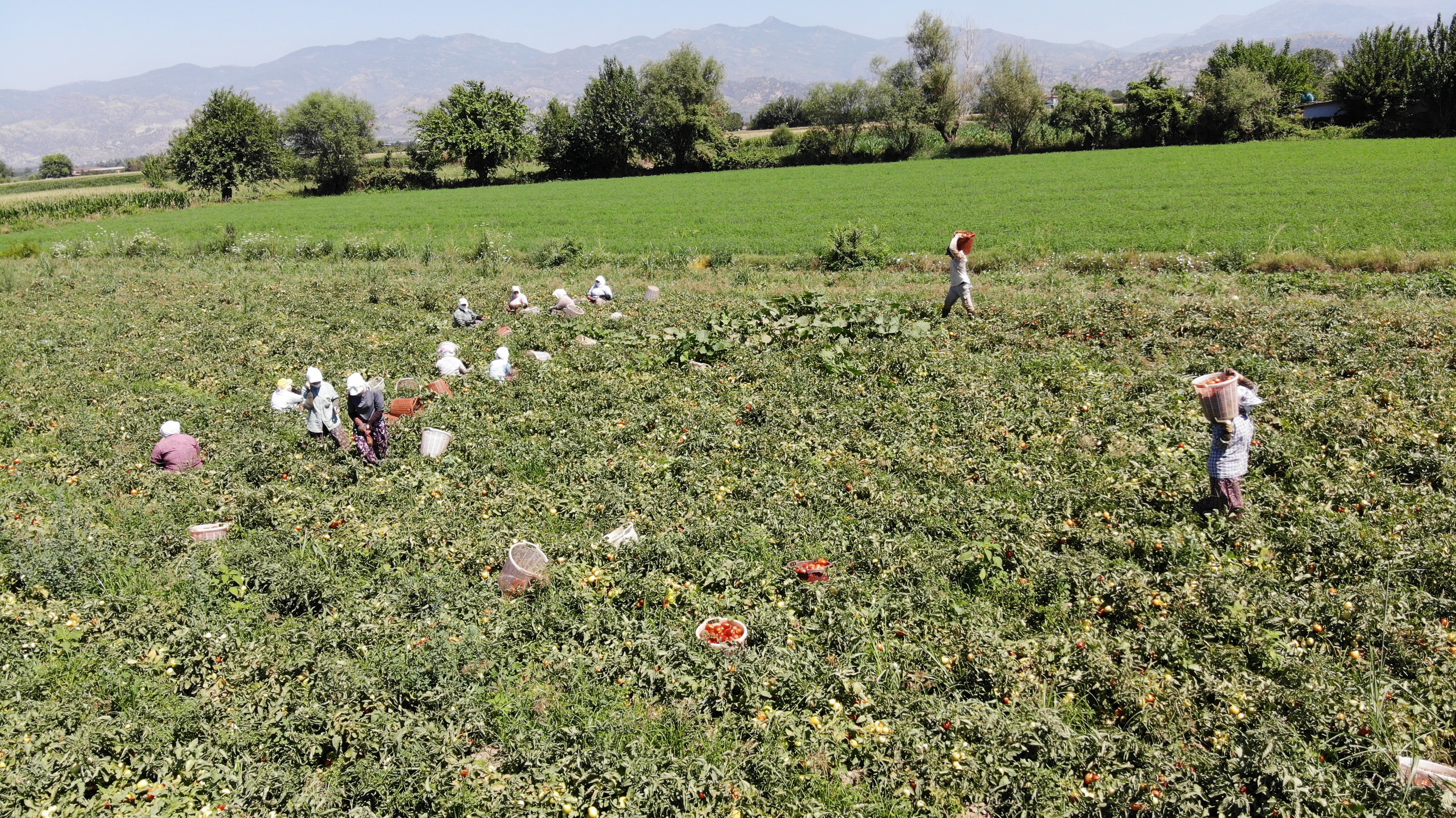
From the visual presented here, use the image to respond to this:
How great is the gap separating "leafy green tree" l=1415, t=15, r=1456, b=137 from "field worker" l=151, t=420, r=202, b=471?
2883 inches

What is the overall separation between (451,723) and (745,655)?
2181 mm

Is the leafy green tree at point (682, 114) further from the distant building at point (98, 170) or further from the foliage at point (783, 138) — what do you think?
the distant building at point (98, 170)

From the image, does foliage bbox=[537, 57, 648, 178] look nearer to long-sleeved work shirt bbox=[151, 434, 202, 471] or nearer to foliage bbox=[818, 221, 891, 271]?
foliage bbox=[818, 221, 891, 271]

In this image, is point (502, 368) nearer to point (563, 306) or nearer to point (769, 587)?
point (563, 306)

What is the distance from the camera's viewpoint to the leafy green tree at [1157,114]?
201 feet

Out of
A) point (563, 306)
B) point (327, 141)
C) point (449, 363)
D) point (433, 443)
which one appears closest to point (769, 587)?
point (433, 443)

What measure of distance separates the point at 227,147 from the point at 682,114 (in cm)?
3632

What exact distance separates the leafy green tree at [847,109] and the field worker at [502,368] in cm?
6371

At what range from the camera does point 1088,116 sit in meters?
63.4

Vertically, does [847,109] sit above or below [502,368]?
above

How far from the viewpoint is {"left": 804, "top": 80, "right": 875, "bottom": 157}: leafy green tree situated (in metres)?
72.6

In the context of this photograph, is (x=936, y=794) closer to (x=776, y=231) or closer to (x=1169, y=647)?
(x=1169, y=647)

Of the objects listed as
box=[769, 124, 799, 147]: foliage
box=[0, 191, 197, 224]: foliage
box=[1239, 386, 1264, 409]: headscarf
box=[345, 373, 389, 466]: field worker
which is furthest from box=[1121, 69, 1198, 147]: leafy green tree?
box=[0, 191, 197, 224]: foliage

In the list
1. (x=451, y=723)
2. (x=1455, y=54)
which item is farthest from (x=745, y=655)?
(x=1455, y=54)
